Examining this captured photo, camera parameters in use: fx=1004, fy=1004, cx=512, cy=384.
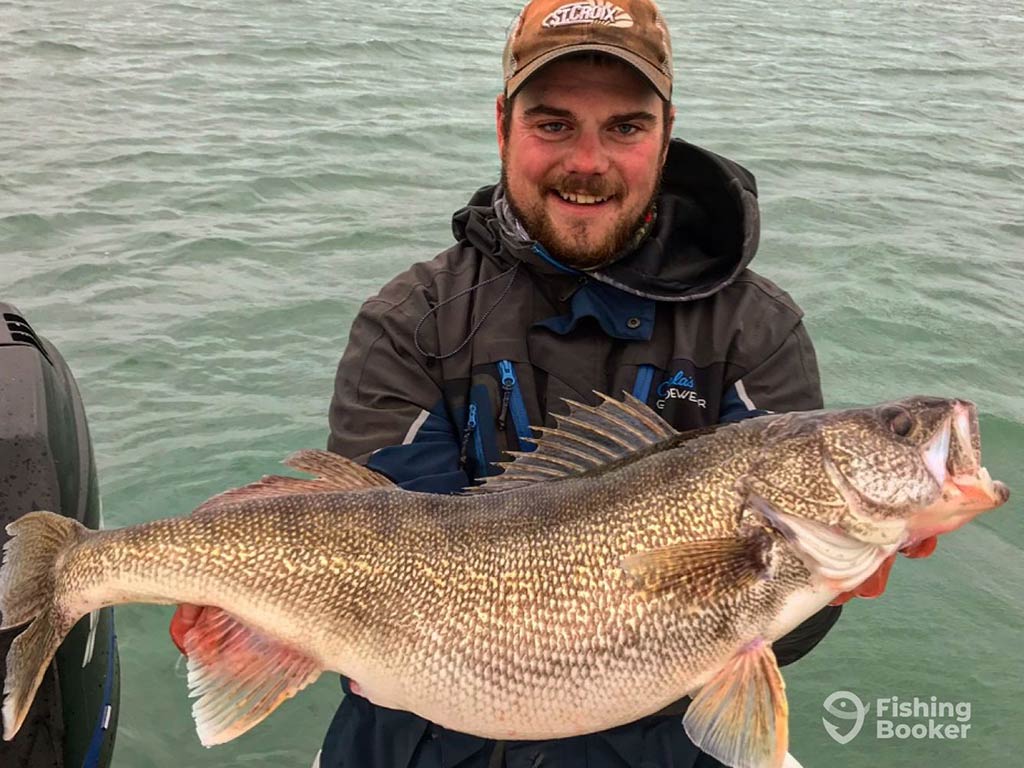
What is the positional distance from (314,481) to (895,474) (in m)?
1.45

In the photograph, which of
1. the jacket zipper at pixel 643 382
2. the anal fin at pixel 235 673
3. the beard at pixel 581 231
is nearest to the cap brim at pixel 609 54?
the beard at pixel 581 231

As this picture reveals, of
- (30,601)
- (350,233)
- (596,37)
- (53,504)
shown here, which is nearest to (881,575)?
(596,37)

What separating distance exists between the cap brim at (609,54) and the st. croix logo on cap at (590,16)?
0.09 m

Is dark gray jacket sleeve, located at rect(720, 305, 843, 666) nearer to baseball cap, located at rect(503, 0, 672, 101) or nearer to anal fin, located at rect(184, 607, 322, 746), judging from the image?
baseball cap, located at rect(503, 0, 672, 101)

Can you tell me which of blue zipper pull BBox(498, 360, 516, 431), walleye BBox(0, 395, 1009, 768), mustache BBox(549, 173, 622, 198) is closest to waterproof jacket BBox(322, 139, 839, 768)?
blue zipper pull BBox(498, 360, 516, 431)

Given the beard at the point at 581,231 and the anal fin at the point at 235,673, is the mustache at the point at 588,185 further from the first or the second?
the anal fin at the point at 235,673

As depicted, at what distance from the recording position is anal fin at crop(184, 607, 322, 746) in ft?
8.26

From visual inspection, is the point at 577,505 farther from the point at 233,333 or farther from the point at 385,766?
the point at 233,333

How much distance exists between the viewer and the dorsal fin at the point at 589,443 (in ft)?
8.64

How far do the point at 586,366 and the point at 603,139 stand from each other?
718 millimetres

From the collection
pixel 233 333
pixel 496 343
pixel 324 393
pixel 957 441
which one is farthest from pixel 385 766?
pixel 233 333

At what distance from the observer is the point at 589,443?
2.66 meters

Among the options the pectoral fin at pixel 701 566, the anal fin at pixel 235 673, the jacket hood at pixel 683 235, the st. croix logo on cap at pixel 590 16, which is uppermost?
the st. croix logo on cap at pixel 590 16

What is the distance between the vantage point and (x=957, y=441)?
242cm
